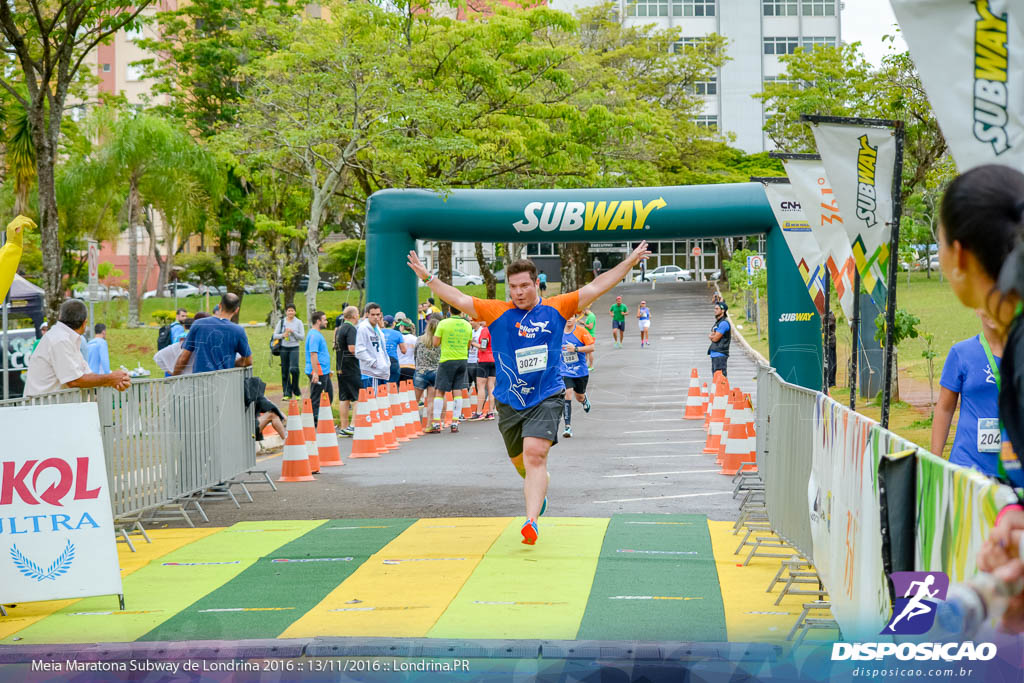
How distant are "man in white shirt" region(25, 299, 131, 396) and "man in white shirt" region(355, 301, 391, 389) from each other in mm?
8425

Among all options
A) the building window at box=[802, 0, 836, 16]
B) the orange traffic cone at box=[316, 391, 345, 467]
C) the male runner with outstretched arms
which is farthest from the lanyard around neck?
the building window at box=[802, 0, 836, 16]

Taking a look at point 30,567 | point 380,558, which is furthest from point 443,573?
point 30,567

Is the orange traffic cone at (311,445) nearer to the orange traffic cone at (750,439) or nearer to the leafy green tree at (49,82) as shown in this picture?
the leafy green tree at (49,82)

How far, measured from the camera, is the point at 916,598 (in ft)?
11.8

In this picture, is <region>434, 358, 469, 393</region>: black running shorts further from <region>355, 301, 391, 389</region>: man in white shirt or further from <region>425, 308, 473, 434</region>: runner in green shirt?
<region>355, 301, 391, 389</region>: man in white shirt

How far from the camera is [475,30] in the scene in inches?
1123

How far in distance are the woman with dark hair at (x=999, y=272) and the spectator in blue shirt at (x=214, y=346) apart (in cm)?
980

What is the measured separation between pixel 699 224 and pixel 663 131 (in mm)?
27880

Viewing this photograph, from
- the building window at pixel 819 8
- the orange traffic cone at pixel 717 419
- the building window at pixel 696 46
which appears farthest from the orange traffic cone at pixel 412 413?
the building window at pixel 819 8

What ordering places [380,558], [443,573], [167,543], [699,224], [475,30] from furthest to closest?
[475,30]
[699,224]
[167,543]
[380,558]
[443,573]

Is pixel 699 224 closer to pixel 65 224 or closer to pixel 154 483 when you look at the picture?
pixel 154 483

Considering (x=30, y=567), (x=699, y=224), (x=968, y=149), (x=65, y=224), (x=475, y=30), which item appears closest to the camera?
(x=968, y=149)

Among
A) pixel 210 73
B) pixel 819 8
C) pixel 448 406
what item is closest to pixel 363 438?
pixel 448 406

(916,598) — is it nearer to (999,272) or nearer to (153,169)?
(999,272)
